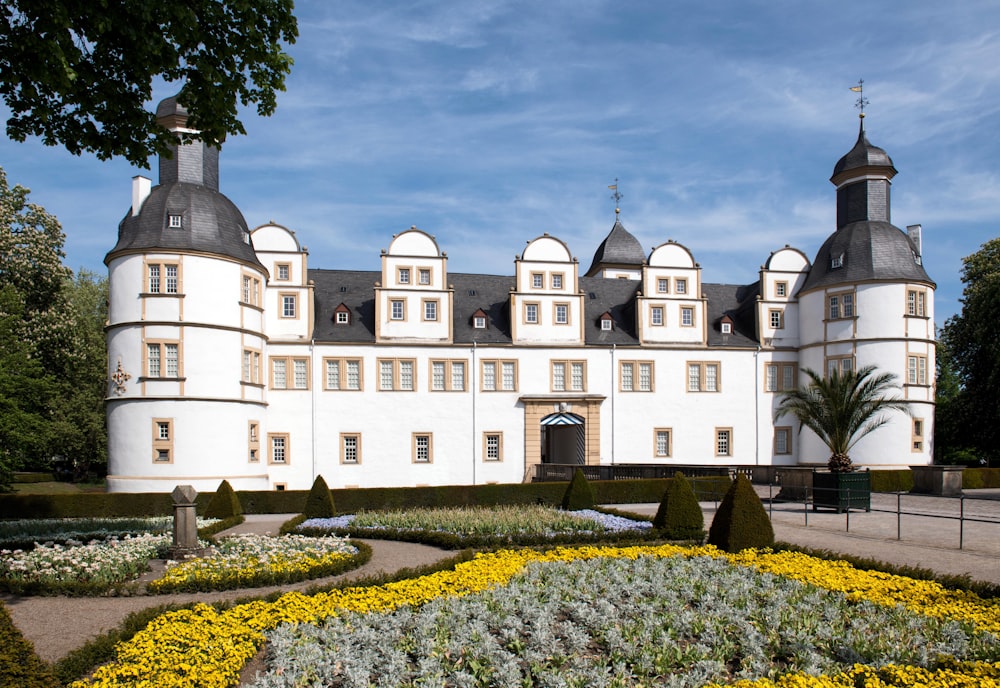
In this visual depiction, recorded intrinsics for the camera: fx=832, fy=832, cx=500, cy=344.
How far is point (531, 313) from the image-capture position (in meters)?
36.2

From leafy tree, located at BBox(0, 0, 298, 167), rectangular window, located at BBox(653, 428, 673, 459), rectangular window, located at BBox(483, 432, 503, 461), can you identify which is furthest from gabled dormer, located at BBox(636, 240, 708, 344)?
leafy tree, located at BBox(0, 0, 298, 167)

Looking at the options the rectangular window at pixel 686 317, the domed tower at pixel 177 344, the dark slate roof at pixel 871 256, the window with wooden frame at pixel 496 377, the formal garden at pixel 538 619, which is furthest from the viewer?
the rectangular window at pixel 686 317

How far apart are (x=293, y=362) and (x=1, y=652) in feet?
93.8

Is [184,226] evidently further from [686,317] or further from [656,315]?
[686,317]

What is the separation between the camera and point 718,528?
14836 mm

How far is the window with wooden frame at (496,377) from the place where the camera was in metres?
35.6

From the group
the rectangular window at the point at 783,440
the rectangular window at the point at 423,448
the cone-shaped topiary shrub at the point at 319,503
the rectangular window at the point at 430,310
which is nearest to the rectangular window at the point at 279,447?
the rectangular window at the point at 423,448

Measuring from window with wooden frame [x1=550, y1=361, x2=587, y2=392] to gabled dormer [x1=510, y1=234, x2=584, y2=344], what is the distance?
3.27 ft

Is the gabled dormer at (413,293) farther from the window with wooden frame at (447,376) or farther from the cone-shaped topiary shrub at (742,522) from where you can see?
the cone-shaped topiary shrub at (742,522)

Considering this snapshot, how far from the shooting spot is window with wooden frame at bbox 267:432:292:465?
109 ft

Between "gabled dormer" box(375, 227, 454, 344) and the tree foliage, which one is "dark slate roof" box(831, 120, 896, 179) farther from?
the tree foliage

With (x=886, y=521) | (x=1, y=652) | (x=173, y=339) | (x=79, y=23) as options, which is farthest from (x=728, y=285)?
(x=1, y=652)

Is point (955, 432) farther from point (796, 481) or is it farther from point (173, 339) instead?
point (173, 339)

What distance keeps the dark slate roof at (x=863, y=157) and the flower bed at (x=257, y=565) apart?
30.8 metres
